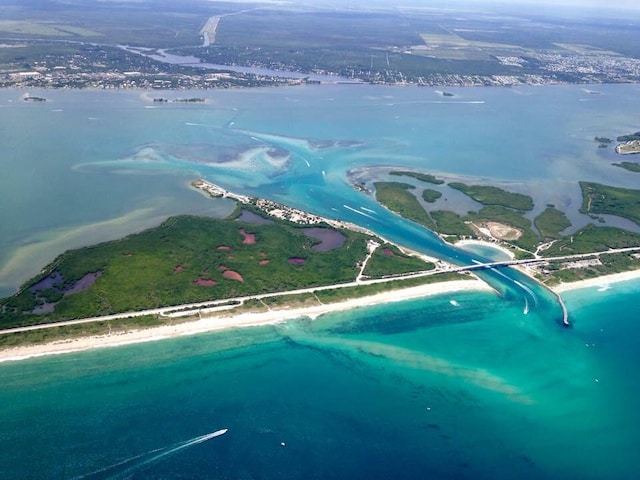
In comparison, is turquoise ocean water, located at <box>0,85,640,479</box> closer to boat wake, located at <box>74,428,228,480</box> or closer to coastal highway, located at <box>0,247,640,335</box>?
boat wake, located at <box>74,428,228,480</box>

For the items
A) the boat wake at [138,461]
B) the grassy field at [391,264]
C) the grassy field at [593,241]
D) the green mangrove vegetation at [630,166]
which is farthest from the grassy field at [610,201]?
the boat wake at [138,461]

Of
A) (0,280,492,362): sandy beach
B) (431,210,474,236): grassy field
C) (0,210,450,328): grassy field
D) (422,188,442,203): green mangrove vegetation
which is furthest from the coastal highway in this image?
(422,188,442,203): green mangrove vegetation

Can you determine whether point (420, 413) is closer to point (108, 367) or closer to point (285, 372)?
point (285, 372)

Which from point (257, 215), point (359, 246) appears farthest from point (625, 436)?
point (257, 215)

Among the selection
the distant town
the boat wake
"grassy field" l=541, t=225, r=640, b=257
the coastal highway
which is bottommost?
the boat wake

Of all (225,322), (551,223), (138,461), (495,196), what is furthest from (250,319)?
(495,196)

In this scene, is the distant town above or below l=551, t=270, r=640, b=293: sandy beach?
above
